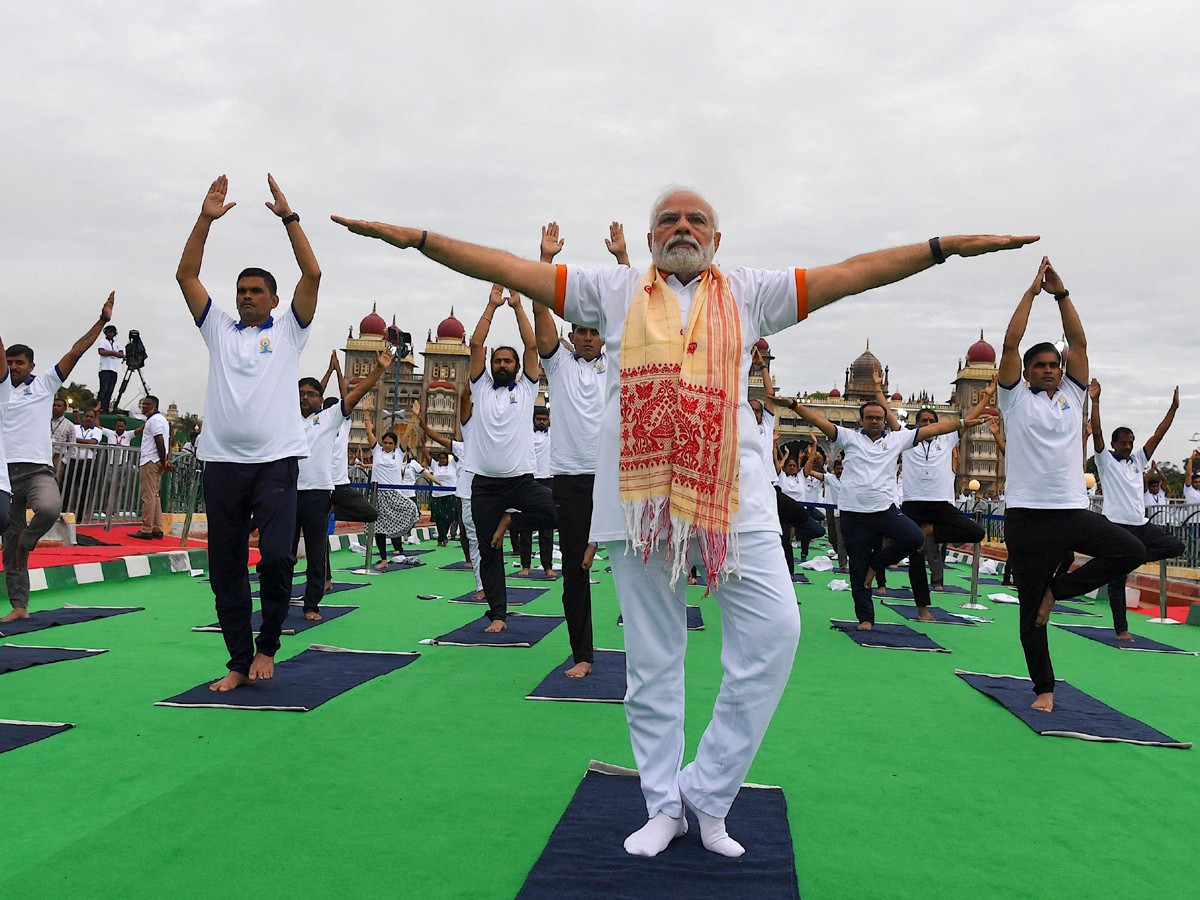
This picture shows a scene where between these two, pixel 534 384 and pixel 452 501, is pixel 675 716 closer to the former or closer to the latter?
pixel 534 384

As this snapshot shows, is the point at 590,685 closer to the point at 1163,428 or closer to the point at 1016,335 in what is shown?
the point at 1016,335

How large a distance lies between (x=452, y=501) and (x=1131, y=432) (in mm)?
11844

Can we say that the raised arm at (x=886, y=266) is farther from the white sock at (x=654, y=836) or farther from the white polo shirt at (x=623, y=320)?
the white sock at (x=654, y=836)

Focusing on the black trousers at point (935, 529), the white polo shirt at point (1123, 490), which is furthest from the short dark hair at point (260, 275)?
the white polo shirt at point (1123, 490)

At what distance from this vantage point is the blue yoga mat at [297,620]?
22.8ft

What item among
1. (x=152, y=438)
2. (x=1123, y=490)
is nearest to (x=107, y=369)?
(x=152, y=438)

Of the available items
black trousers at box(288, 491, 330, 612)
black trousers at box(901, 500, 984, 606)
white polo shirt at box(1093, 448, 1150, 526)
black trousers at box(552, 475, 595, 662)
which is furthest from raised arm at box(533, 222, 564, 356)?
white polo shirt at box(1093, 448, 1150, 526)

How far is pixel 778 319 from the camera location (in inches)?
122

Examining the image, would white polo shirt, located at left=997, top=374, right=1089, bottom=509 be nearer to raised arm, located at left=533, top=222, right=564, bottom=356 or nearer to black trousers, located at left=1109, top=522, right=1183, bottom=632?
raised arm, located at left=533, top=222, right=564, bottom=356

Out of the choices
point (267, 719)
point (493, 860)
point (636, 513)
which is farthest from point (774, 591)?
point (267, 719)

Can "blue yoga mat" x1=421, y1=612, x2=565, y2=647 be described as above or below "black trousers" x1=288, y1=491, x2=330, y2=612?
below

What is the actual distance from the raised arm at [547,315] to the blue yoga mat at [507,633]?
220cm

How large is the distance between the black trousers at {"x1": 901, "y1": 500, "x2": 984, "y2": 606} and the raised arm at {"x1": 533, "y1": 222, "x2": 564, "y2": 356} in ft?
15.8

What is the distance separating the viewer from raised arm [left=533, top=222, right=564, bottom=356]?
4.80m
